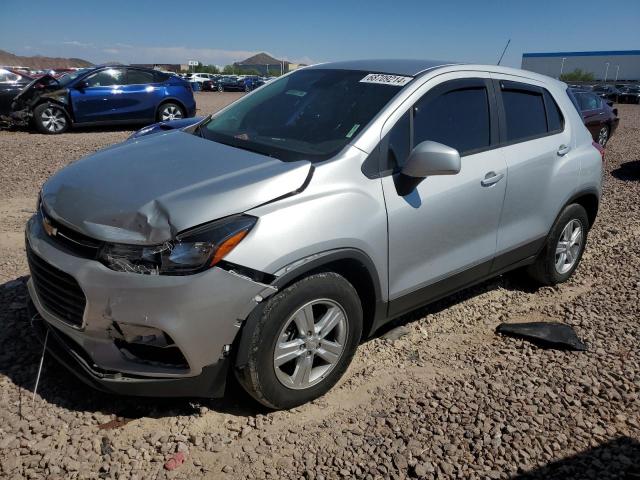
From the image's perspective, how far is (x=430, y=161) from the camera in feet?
9.48

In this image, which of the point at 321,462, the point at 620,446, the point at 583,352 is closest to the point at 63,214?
the point at 321,462

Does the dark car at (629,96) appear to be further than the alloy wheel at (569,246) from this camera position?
Yes

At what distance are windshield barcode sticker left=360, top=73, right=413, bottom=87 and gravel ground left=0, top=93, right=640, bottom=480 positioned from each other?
1736mm

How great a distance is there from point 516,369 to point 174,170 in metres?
2.46

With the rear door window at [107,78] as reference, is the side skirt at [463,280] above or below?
below

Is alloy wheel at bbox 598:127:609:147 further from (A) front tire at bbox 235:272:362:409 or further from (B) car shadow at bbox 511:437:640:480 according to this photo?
(A) front tire at bbox 235:272:362:409

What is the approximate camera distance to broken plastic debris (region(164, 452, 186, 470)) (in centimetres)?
250

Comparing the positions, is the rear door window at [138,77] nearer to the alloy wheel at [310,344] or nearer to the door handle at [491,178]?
the door handle at [491,178]

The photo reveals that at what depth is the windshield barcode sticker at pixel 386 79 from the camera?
3.31m

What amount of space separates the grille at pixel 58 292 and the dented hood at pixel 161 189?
0.26 meters

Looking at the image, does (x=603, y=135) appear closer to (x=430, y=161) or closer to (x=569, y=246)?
(x=569, y=246)

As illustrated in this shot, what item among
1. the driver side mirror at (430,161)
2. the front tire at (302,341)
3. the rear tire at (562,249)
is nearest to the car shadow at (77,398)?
the front tire at (302,341)

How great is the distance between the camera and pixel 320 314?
2.84 metres

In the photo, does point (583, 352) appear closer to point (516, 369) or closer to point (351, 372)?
point (516, 369)
